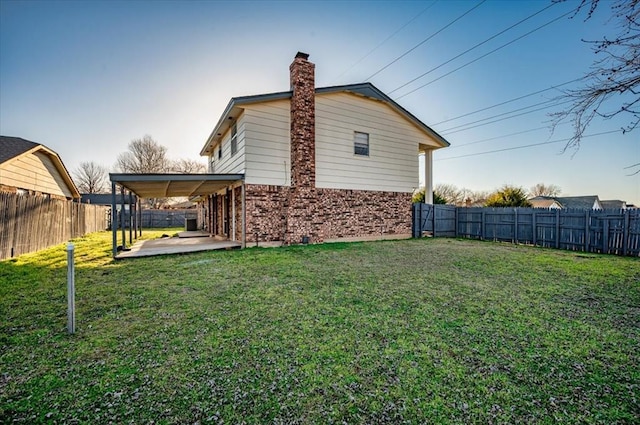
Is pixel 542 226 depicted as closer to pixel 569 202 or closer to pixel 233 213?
pixel 233 213

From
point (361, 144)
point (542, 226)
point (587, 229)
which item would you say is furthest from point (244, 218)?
point (587, 229)

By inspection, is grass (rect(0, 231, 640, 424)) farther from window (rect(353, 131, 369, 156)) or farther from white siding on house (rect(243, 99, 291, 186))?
window (rect(353, 131, 369, 156))

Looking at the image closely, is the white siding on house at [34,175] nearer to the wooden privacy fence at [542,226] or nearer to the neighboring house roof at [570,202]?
the wooden privacy fence at [542,226]

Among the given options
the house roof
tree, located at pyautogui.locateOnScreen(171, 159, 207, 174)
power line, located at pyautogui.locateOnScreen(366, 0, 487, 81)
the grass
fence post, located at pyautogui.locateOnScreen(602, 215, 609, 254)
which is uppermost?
power line, located at pyautogui.locateOnScreen(366, 0, 487, 81)

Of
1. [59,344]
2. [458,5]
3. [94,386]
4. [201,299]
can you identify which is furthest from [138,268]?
[458,5]

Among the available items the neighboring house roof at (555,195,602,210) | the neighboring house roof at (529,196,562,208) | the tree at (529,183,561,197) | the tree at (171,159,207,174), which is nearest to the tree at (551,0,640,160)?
the neighboring house roof at (529,196,562,208)

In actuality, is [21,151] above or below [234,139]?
below

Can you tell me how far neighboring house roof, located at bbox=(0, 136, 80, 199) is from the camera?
37.4 feet

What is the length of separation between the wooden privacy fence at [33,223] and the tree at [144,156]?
1017 inches

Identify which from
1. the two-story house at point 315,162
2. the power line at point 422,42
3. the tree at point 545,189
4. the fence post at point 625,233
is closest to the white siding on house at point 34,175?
the two-story house at point 315,162

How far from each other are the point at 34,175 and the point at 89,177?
3625 cm

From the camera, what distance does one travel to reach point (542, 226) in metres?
12.3

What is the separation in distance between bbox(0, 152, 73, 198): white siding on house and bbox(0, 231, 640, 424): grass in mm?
8293

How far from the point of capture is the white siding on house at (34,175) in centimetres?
1138
